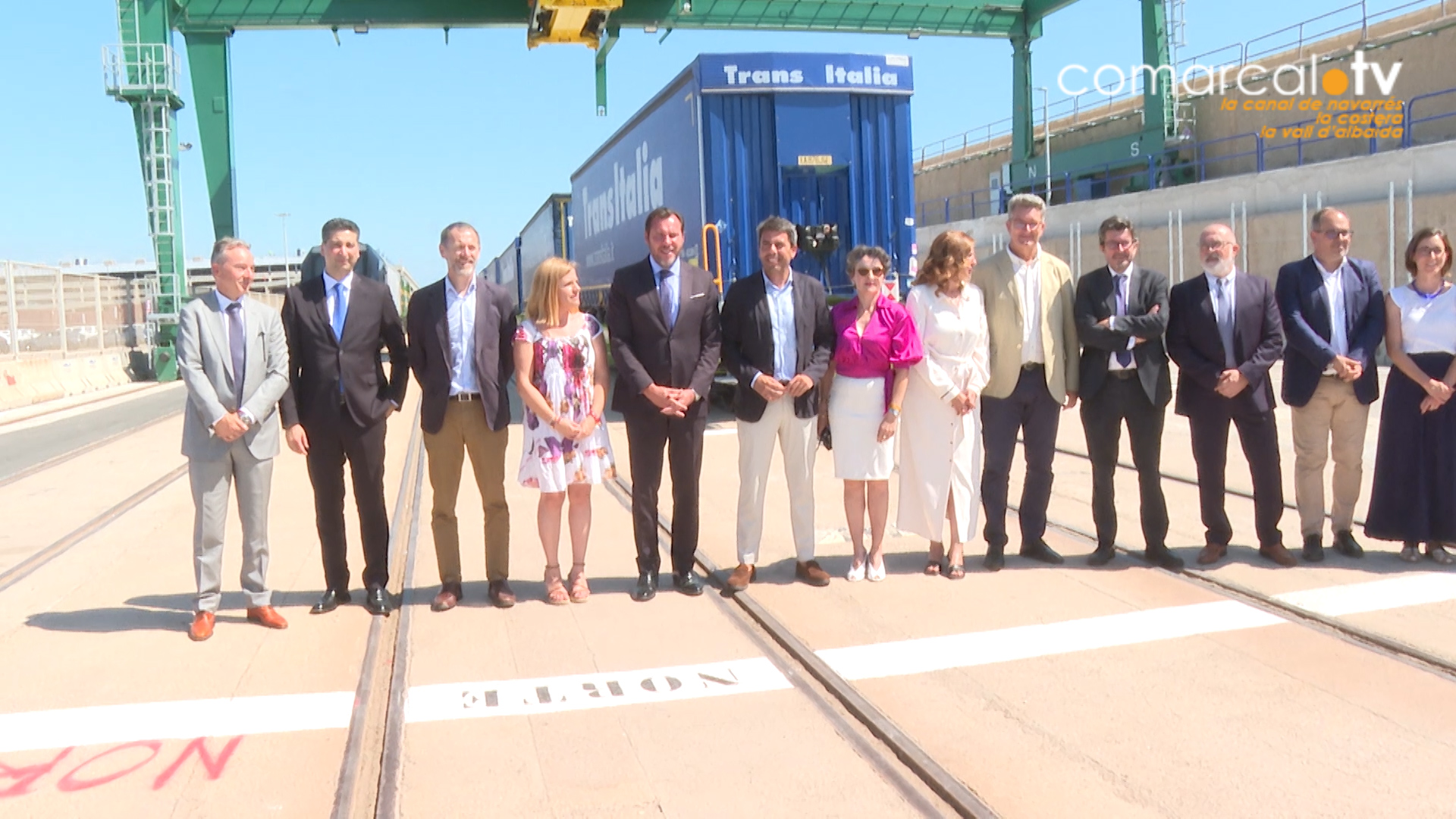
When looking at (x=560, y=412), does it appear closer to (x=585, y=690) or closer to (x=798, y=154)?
(x=585, y=690)

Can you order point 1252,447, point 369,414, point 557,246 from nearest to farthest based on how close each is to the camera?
point 369,414
point 1252,447
point 557,246

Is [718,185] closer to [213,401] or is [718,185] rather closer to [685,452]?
[685,452]

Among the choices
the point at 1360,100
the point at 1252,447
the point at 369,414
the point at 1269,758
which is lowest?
the point at 1269,758

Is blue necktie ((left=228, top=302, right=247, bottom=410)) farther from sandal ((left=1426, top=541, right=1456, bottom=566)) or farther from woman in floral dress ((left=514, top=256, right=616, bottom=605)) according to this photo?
sandal ((left=1426, top=541, right=1456, bottom=566))

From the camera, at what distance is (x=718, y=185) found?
531 inches

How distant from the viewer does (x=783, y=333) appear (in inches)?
251

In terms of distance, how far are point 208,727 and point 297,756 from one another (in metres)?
0.52

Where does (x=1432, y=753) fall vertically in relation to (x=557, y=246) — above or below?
below

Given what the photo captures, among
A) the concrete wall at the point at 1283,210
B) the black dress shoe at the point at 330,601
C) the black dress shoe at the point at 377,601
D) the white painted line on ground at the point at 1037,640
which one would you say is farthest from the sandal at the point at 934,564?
the concrete wall at the point at 1283,210

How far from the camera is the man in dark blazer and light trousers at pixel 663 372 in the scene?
20.4 feet

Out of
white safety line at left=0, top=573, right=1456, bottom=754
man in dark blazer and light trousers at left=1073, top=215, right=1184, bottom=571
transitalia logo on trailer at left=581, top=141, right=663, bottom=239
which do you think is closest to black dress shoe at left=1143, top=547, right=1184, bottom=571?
man in dark blazer and light trousers at left=1073, top=215, right=1184, bottom=571

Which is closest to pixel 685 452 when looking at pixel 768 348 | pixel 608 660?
pixel 768 348

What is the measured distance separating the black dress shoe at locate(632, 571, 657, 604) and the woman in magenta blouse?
1.08 meters

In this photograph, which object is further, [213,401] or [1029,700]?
[213,401]
